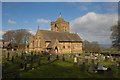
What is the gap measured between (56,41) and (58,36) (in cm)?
598

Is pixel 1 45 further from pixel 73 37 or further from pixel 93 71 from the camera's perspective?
pixel 93 71

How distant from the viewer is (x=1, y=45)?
6275cm

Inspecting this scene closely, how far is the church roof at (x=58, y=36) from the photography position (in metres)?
55.9

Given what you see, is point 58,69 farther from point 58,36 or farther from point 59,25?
point 59,25

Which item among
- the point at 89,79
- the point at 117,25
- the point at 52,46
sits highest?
the point at 117,25

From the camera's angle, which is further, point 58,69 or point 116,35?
point 116,35

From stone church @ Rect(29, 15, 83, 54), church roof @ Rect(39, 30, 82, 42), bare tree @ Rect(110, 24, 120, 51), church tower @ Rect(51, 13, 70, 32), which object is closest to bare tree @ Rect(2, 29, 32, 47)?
church tower @ Rect(51, 13, 70, 32)

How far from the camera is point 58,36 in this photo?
194 feet

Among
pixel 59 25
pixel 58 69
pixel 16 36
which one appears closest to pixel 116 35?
pixel 59 25

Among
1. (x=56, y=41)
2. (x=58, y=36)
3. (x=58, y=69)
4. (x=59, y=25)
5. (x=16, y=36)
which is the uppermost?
(x=59, y=25)

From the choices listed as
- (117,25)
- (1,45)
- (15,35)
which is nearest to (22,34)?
(15,35)

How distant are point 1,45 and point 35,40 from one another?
511 inches

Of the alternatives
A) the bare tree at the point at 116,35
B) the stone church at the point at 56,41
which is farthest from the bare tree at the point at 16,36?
the bare tree at the point at 116,35

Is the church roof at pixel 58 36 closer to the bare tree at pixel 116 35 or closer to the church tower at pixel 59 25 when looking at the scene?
the church tower at pixel 59 25
